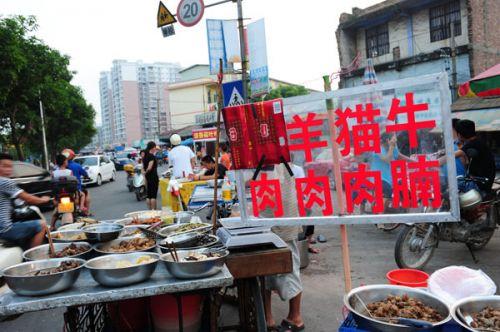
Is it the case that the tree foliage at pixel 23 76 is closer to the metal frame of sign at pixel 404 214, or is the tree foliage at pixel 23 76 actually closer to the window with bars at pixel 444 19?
the metal frame of sign at pixel 404 214

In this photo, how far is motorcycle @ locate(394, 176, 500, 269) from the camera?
4.99 m

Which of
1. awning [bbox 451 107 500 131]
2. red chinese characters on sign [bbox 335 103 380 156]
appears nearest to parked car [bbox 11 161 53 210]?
red chinese characters on sign [bbox 335 103 380 156]

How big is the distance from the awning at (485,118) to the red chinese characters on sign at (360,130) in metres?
12.3

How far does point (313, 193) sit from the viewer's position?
2.83m

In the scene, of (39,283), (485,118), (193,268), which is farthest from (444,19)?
(39,283)

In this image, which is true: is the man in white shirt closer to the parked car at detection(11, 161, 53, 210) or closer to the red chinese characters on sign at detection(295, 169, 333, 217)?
the parked car at detection(11, 161, 53, 210)

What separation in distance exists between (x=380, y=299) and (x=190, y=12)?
7.61 metres

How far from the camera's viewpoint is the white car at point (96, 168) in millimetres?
20083

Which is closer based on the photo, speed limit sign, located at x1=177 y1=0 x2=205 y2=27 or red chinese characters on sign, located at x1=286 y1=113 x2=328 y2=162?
red chinese characters on sign, located at x1=286 y1=113 x2=328 y2=162

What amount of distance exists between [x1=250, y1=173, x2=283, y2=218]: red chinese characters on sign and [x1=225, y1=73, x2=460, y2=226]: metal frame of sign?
7cm

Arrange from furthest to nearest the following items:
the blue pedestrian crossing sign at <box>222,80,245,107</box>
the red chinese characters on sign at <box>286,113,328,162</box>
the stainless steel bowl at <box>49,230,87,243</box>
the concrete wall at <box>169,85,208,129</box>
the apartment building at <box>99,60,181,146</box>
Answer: the apartment building at <box>99,60,181,146</box> → the concrete wall at <box>169,85,208,129</box> → the blue pedestrian crossing sign at <box>222,80,245,107</box> → the stainless steel bowl at <box>49,230,87,243</box> → the red chinese characters on sign at <box>286,113,328,162</box>

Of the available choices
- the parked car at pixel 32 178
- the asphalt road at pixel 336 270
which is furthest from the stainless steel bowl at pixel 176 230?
the parked car at pixel 32 178

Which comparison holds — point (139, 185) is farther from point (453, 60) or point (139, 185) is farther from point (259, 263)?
point (453, 60)

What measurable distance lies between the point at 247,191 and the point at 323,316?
72.6 inches
